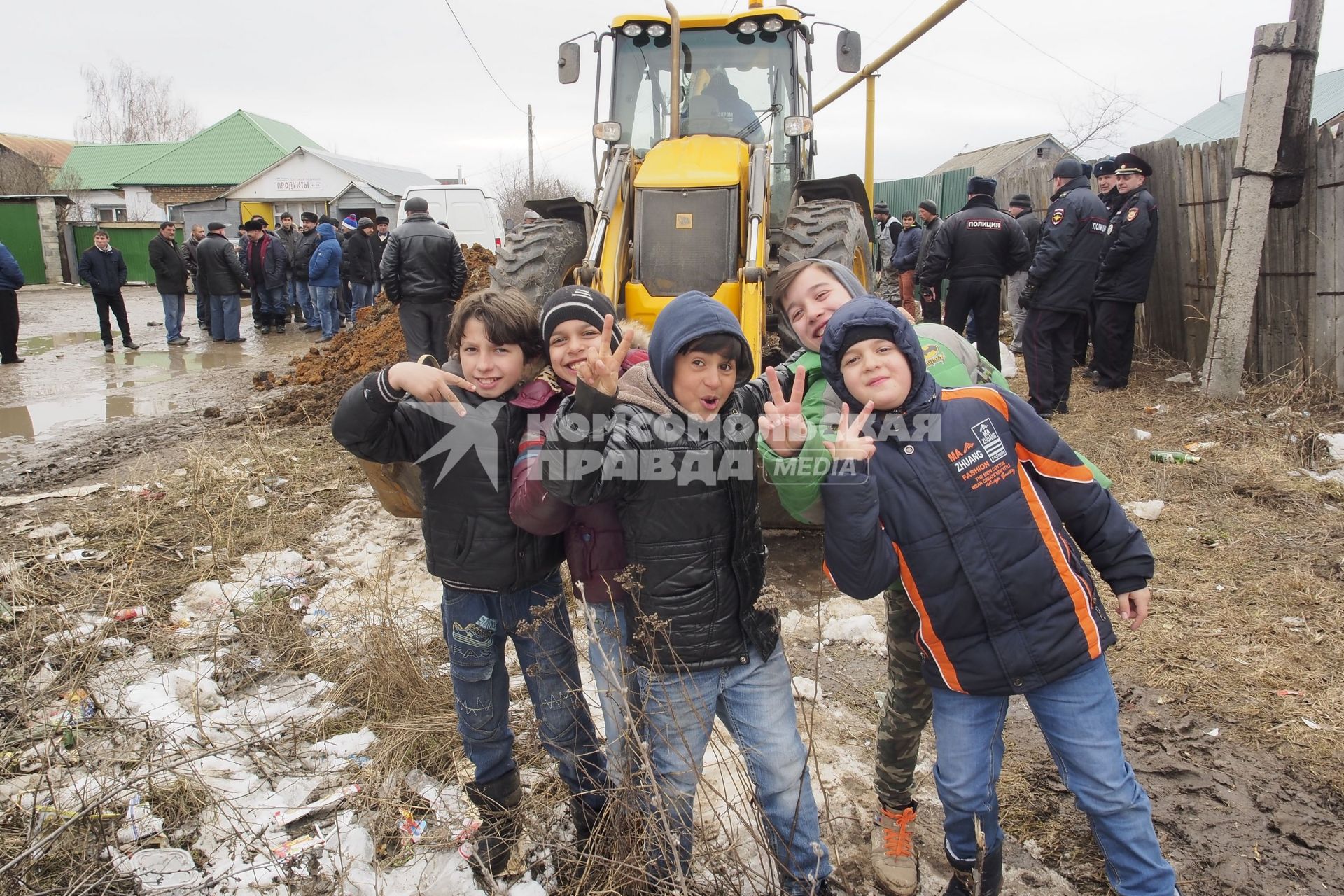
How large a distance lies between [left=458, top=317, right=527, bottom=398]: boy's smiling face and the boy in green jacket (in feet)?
2.54

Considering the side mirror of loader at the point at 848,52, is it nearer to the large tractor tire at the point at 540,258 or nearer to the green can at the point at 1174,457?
the large tractor tire at the point at 540,258

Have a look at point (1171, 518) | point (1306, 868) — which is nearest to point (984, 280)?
point (1171, 518)

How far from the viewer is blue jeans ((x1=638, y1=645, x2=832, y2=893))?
2.05m

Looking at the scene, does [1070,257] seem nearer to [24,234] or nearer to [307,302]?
[307,302]

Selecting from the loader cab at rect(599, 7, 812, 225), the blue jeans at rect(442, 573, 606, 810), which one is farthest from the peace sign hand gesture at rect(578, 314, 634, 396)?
the loader cab at rect(599, 7, 812, 225)

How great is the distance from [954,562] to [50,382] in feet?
38.2

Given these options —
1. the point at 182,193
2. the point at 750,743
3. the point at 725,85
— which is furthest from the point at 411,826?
the point at 182,193

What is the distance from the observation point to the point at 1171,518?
475 cm

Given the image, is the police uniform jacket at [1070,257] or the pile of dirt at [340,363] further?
the pile of dirt at [340,363]

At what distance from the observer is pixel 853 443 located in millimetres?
1837

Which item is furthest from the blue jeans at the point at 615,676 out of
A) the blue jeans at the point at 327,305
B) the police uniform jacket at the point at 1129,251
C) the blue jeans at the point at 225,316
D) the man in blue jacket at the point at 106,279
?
the blue jeans at the point at 225,316

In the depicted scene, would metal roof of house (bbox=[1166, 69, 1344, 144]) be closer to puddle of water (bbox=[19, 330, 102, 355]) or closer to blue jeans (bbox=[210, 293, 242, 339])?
blue jeans (bbox=[210, 293, 242, 339])

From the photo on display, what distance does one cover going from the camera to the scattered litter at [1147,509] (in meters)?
4.77

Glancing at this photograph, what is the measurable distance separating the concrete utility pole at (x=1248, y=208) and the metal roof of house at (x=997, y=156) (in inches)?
719
